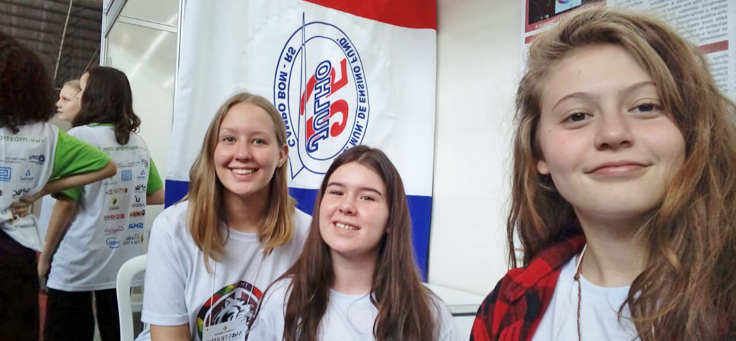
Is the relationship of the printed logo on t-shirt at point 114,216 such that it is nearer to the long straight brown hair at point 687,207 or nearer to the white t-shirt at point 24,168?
the white t-shirt at point 24,168

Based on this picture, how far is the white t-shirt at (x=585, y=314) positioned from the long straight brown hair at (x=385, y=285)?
36cm

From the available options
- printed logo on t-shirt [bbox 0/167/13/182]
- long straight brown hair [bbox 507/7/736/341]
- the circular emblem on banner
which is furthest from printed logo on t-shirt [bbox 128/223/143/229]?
long straight brown hair [bbox 507/7/736/341]

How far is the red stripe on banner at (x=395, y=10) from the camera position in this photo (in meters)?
1.94

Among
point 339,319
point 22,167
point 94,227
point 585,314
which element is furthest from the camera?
point 94,227

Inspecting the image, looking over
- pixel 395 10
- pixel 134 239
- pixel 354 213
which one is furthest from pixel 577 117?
pixel 134 239

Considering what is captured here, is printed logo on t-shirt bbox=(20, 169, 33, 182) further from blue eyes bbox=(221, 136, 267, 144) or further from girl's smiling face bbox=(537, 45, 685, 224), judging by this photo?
girl's smiling face bbox=(537, 45, 685, 224)

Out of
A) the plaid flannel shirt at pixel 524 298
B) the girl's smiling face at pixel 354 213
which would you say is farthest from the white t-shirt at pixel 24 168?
the plaid flannel shirt at pixel 524 298

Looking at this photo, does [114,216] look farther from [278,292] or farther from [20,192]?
[278,292]

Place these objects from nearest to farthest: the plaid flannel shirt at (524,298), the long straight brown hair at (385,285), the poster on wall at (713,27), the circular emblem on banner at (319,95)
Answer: the plaid flannel shirt at (524,298)
the long straight brown hair at (385,285)
the poster on wall at (713,27)
the circular emblem on banner at (319,95)

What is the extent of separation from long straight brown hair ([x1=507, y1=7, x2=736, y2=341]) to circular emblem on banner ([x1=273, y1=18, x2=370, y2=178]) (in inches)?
48.8

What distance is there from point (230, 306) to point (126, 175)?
990 millimetres

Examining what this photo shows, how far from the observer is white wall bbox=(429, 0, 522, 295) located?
1.88m

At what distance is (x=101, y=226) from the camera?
6.15 feet

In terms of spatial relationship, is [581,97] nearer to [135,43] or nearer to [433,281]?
[433,281]
